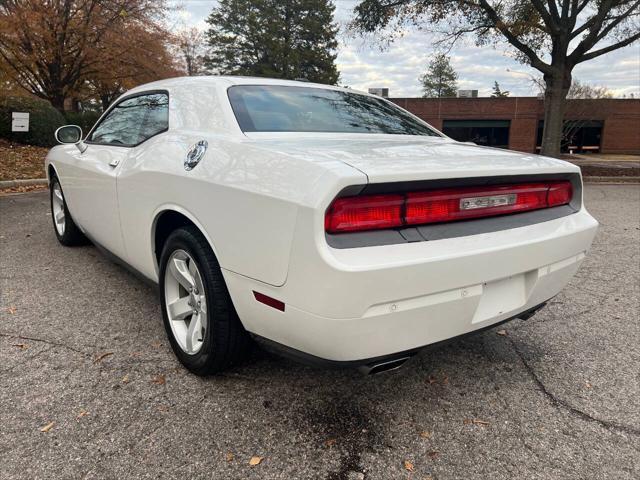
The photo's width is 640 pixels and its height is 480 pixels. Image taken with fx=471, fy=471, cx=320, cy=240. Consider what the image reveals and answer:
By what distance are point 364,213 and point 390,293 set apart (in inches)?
12.0

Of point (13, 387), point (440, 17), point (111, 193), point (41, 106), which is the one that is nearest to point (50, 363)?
point (13, 387)

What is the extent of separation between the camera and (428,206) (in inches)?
73.2

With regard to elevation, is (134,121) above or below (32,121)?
above

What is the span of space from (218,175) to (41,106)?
15.1m

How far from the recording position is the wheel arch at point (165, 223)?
89.7 inches

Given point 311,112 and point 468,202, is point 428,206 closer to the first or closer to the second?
point 468,202

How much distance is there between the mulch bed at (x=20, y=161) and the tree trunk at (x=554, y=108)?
1260 cm

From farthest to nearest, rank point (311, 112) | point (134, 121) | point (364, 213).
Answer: point (134, 121), point (311, 112), point (364, 213)

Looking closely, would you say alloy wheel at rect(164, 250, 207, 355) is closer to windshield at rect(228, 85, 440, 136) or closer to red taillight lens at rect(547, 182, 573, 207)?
windshield at rect(228, 85, 440, 136)

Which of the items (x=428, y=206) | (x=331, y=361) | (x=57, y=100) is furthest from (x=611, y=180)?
(x=57, y=100)

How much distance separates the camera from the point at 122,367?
2516 mm

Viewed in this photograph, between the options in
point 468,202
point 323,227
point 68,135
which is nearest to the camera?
point 323,227

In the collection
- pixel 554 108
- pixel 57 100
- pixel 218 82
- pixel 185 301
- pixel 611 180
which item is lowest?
pixel 611 180

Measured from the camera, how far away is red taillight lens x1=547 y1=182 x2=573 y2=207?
94.3 inches
